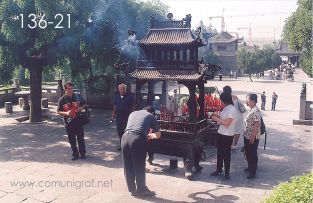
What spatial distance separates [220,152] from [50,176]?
390 centimetres

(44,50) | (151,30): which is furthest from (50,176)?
(44,50)

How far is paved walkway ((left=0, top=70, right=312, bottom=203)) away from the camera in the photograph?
636 cm

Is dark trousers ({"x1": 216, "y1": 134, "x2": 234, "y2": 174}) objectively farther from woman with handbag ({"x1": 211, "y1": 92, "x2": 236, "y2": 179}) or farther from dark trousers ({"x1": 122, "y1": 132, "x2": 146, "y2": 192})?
dark trousers ({"x1": 122, "y1": 132, "x2": 146, "y2": 192})

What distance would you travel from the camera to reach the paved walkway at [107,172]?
6363 mm

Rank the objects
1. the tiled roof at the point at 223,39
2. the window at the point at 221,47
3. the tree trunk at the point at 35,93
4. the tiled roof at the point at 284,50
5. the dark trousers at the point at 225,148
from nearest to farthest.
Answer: the dark trousers at the point at 225,148 → the tree trunk at the point at 35,93 → the tiled roof at the point at 223,39 → the window at the point at 221,47 → the tiled roof at the point at 284,50

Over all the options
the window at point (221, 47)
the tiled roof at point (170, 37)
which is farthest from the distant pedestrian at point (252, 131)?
the window at point (221, 47)

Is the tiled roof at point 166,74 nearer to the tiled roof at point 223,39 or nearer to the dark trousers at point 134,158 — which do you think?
the dark trousers at point 134,158

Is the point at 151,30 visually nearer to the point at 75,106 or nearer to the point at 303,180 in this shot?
the point at 75,106

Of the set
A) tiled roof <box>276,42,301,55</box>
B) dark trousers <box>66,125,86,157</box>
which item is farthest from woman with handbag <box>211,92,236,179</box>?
tiled roof <box>276,42,301,55</box>

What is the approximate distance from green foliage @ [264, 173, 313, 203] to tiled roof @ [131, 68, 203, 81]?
3955 millimetres

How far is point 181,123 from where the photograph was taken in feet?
24.9

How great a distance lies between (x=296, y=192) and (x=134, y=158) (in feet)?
10.3

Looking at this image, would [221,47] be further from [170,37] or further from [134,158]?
[134,158]

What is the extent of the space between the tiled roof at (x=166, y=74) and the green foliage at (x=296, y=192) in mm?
3955
